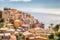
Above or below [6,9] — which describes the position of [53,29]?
below

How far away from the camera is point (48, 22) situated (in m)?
4.29

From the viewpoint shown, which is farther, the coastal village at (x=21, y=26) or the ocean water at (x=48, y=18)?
the ocean water at (x=48, y=18)

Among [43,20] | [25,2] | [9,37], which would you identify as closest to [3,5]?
[25,2]

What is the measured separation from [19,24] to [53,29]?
0.75 meters

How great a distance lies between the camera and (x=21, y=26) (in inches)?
181

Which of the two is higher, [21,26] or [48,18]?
[48,18]

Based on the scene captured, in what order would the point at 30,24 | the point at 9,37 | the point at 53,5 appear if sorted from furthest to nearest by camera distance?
the point at 30,24
the point at 53,5
the point at 9,37

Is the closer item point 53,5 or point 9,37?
point 9,37

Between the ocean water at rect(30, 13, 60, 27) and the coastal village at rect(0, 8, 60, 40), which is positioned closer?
the coastal village at rect(0, 8, 60, 40)

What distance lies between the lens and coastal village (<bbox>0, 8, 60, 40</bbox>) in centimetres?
387

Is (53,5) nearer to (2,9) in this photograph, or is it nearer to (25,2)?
(25,2)

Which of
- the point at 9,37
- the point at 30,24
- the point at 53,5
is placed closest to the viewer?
the point at 9,37

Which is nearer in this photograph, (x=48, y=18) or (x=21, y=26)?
(x=48, y=18)

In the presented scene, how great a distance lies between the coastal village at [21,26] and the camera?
3.87m
